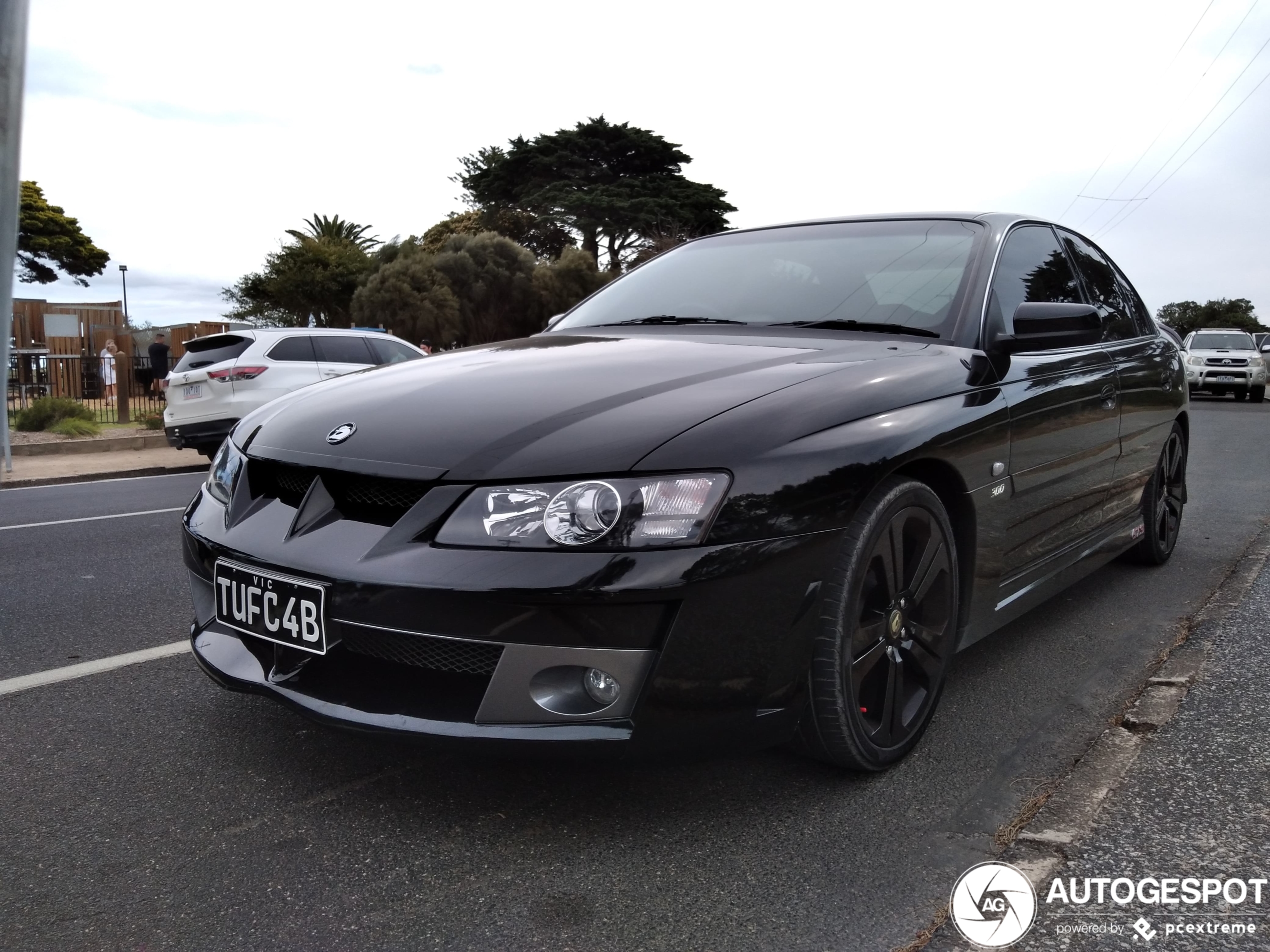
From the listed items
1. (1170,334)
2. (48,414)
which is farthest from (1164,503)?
A: (48,414)

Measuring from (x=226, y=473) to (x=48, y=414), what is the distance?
14.3 metres

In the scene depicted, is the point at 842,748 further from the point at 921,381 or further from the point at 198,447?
the point at 198,447

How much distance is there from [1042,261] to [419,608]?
282 cm

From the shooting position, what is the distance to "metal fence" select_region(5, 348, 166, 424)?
56.1 ft

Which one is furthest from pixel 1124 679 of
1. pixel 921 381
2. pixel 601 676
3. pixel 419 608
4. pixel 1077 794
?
pixel 419 608

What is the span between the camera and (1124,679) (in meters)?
3.36

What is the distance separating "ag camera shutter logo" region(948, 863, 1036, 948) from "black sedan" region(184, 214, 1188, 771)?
43cm

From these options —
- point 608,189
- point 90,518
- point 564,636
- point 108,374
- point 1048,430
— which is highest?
point 608,189

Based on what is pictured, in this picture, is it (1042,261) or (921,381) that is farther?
(1042,261)

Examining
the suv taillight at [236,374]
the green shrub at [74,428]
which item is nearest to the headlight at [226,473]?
the suv taillight at [236,374]

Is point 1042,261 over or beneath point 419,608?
over

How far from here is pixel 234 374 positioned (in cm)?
1166

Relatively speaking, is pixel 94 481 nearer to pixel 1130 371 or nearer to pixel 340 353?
pixel 340 353

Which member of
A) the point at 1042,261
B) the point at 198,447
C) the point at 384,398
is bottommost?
the point at 198,447
